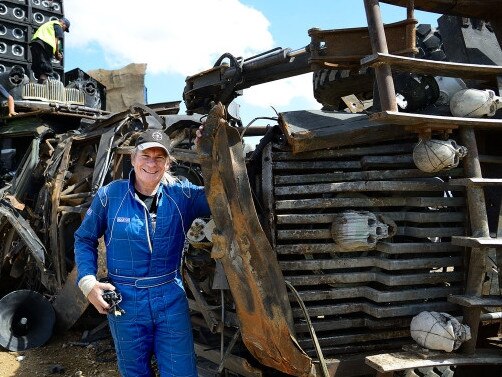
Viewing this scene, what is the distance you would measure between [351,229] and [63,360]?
3902 millimetres

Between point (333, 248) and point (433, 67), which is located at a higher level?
point (433, 67)

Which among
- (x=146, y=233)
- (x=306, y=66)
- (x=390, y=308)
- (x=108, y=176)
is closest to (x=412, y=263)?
(x=390, y=308)

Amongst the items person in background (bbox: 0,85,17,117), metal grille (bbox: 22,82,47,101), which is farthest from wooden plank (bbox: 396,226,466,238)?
metal grille (bbox: 22,82,47,101)

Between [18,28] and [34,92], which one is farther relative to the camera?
[18,28]

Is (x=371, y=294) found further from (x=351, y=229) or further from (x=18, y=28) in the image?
(x=18, y=28)

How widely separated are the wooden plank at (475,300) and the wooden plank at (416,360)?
31 centimetres

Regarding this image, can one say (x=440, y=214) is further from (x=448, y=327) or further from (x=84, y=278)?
(x=84, y=278)

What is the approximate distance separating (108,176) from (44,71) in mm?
6193

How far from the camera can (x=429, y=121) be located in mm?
3041

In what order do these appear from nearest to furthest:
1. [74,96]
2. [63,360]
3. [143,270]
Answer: [143,270], [63,360], [74,96]

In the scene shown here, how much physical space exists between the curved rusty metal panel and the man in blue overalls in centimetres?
31

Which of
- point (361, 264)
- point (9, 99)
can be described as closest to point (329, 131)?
point (361, 264)

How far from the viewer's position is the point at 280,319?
2.89m

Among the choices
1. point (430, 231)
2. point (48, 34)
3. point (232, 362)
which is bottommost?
point (232, 362)
